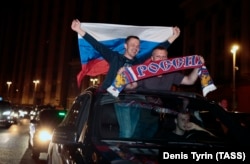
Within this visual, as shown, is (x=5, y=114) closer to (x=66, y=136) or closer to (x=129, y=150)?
(x=66, y=136)

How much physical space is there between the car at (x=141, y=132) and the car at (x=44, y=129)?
7025 mm

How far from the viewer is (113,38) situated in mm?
6039

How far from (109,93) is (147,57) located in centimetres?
200

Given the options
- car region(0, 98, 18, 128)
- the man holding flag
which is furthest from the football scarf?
car region(0, 98, 18, 128)

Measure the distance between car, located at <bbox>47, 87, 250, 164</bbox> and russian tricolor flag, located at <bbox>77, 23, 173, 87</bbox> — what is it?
3.56 feet

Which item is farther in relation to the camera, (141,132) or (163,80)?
(163,80)

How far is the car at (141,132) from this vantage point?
11.0 feet

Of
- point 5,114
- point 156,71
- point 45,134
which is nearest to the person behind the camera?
point 156,71

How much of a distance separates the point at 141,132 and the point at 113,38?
2305mm

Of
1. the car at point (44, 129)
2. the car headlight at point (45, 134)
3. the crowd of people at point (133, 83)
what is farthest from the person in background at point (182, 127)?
the car headlight at point (45, 134)

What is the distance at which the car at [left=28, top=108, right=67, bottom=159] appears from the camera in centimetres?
1189

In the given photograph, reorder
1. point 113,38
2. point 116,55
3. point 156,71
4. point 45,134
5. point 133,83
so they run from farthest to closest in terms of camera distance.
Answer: point 45,134 → point 113,38 → point 116,55 → point 133,83 → point 156,71

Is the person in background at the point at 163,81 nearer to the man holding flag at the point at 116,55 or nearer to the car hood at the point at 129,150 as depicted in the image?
the man holding flag at the point at 116,55

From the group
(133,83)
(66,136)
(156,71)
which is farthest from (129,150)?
(133,83)
